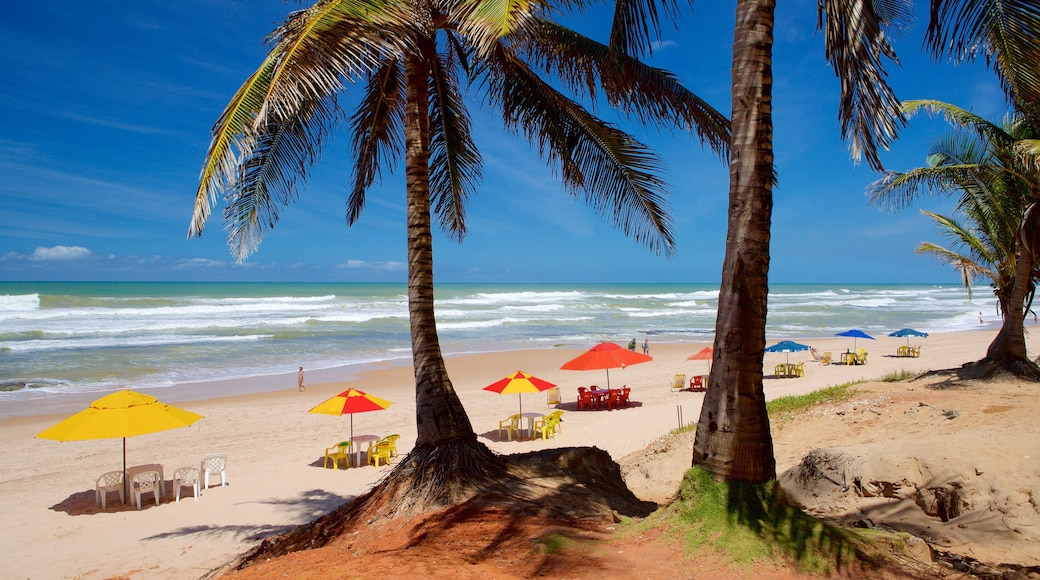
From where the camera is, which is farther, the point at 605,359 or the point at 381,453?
the point at 605,359

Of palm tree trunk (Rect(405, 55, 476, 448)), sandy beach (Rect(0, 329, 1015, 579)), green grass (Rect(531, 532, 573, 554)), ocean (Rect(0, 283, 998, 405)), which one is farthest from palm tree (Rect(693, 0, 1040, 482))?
ocean (Rect(0, 283, 998, 405))

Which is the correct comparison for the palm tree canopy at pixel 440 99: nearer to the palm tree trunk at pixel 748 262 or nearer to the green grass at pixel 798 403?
the palm tree trunk at pixel 748 262

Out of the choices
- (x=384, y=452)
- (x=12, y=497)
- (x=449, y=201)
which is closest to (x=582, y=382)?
(x=384, y=452)

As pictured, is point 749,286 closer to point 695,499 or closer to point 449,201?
point 695,499

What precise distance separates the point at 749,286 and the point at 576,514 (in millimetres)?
2544

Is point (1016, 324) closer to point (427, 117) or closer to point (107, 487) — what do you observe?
point (427, 117)

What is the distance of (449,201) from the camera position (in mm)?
8742

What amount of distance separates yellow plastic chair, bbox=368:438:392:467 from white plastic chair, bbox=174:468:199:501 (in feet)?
9.35

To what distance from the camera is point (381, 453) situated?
1097 centimetres

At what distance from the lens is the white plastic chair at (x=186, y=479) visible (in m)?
9.30

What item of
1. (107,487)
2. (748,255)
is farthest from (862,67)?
(107,487)

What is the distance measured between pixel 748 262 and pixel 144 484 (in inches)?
379

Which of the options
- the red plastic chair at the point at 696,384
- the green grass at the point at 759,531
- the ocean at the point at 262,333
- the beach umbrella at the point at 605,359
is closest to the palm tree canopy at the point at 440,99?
the green grass at the point at 759,531

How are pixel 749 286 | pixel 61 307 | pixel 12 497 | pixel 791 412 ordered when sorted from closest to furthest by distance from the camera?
pixel 749 286
pixel 12 497
pixel 791 412
pixel 61 307
